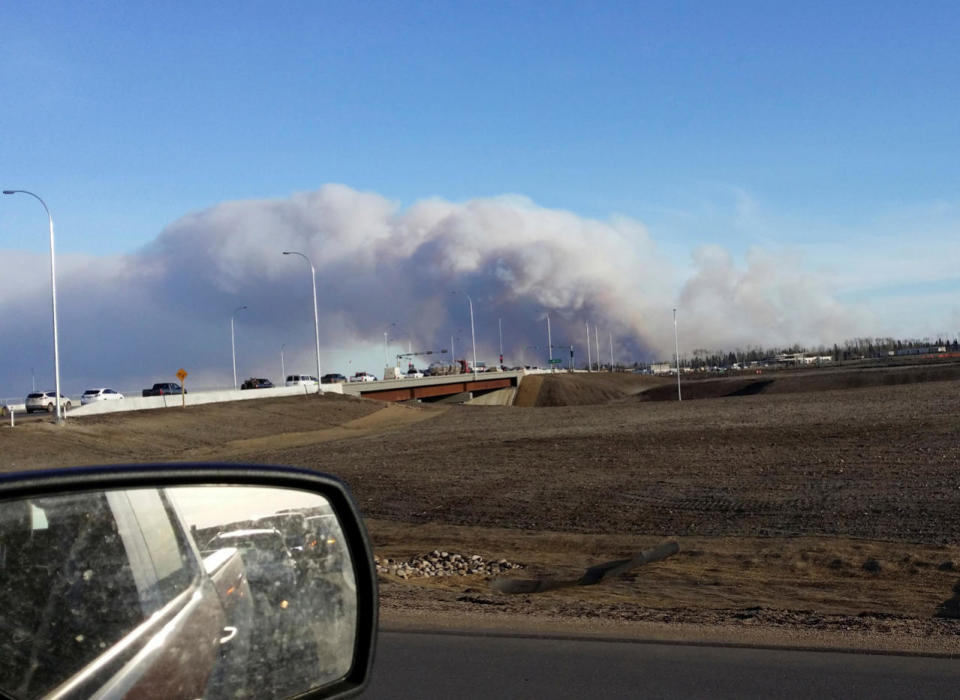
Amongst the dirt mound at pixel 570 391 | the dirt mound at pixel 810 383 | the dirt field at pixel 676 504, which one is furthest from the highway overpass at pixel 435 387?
the dirt field at pixel 676 504

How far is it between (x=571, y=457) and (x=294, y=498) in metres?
29.1

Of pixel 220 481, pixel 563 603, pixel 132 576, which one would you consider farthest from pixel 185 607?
pixel 563 603

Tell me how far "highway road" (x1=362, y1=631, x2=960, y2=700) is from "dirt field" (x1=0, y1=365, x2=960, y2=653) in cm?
74

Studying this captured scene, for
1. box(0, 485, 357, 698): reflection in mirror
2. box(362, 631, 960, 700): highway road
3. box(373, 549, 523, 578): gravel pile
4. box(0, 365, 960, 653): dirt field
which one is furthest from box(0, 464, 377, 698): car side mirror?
box(373, 549, 523, 578): gravel pile

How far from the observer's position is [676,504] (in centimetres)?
2120

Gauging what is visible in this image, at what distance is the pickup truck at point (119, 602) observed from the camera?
2424 millimetres

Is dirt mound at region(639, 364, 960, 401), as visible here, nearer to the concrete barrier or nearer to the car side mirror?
the concrete barrier

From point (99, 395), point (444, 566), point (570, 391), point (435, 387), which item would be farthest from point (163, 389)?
point (444, 566)

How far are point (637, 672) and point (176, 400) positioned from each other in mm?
58462

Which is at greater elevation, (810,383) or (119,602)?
(119,602)

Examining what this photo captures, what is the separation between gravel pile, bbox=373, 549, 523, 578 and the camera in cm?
1503

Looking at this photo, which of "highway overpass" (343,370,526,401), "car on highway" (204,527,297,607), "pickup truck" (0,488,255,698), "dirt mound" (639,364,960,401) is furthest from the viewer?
"highway overpass" (343,370,526,401)

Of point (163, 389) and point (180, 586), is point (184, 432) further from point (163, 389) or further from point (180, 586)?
point (180, 586)

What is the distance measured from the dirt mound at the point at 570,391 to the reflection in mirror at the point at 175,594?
315 ft
